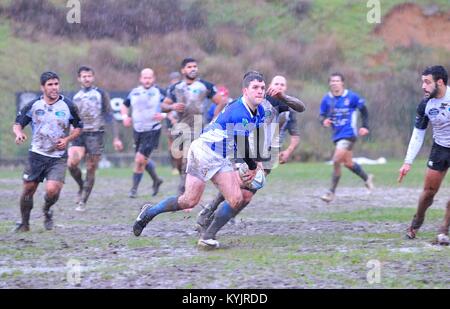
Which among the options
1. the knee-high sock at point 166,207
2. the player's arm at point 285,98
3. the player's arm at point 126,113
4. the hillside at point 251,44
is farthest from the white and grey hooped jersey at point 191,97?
the hillside at point 251,44

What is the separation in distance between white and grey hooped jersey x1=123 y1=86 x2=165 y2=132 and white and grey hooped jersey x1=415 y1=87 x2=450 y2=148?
22.3 ft

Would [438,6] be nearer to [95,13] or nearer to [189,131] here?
[95,13]

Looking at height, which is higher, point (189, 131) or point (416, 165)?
point (189, 131)

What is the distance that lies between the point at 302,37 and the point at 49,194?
2779 cm

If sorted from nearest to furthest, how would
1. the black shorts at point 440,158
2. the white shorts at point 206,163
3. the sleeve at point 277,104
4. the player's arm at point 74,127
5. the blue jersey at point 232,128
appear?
the blue jersey at point 232,128 < the white shorts at point 206,163 < the black shorts at point 440,158 < the sleeve at point 277,104 < the player's arm at point 74,127

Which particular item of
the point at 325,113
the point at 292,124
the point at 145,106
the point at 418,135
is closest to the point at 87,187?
the point at 145,106

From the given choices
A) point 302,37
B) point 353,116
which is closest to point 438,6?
point 302,37

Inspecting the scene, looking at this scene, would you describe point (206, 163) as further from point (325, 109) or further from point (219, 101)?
point (325, 109)

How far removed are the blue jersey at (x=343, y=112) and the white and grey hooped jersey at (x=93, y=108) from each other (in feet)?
12.5

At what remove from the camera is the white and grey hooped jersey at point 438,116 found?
1002cm

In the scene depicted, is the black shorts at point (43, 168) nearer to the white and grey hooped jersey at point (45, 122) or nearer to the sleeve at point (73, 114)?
the white and grey hooped jersey at point (45, 122)

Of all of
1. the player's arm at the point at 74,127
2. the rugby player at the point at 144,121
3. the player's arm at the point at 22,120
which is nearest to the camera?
the player's arm at the point at 22,120

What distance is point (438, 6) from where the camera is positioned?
Result: 127ft
